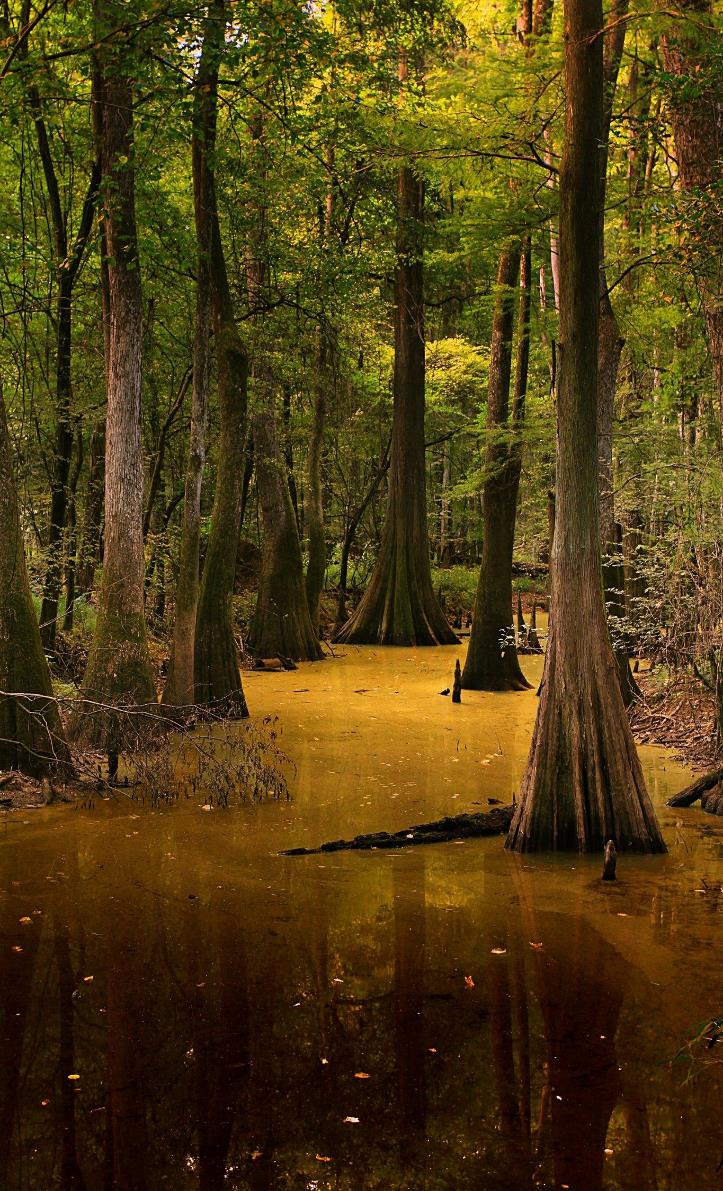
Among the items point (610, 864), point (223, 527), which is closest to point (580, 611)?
point (610, 864)

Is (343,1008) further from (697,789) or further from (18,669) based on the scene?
(18,669)

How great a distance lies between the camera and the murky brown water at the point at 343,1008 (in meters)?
3.17

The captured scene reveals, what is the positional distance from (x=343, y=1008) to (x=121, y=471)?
6662 mm

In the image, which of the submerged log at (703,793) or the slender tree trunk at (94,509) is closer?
the submerged log at (703,793)

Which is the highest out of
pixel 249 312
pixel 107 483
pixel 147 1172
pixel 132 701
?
pixel 249 312

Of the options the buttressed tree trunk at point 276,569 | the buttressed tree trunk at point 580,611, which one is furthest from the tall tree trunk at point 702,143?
the buttressed tree trunk at point 276,569

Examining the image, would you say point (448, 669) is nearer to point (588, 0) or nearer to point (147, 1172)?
point (588, 0)

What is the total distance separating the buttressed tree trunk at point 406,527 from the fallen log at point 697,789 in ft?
36.3

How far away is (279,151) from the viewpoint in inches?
471

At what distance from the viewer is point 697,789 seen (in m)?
7.83

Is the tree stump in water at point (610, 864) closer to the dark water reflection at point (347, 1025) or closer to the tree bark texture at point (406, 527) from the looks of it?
the dark water reflection at point (347, 1025)

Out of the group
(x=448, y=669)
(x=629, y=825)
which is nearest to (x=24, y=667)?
(x=629, y=825)

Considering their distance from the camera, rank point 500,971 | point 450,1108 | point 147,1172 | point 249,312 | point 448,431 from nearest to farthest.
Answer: point 147,1172 → point 450,1108 → point 500,971 → point 249,312 → point 448,431

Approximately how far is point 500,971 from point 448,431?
71.8 feet
